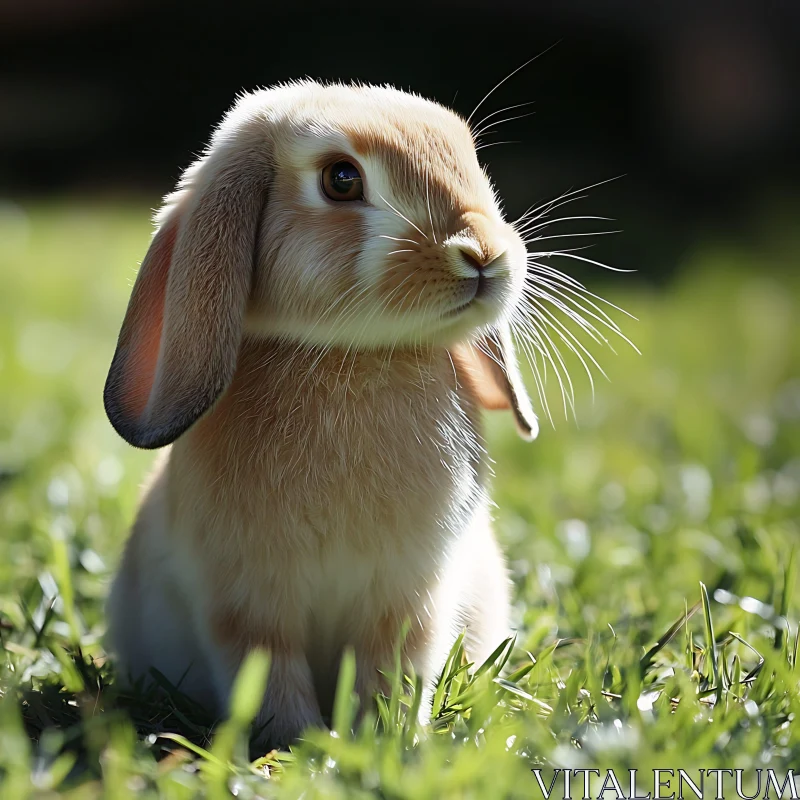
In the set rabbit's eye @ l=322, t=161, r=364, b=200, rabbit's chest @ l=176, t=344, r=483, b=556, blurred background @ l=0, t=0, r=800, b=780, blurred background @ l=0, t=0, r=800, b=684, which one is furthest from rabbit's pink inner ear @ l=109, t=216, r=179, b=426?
blurred background @ l=0, t=0, r=800, b=684

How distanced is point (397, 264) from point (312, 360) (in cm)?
30

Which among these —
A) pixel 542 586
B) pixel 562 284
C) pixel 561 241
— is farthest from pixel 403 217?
pixel 561 241

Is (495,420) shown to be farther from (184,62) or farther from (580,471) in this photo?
(184,62)

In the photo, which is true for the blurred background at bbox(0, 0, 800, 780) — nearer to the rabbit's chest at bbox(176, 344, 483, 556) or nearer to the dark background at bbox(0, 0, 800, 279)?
the dark background at bbox(0, 0, 800, 279)

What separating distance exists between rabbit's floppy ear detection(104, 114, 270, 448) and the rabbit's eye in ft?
0.48

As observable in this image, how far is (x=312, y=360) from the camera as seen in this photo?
7.55 feet

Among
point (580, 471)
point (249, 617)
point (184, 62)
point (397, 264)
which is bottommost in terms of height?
point (580, 471)

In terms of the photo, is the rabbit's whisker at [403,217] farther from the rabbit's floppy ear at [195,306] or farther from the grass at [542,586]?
the grass at [542,586]

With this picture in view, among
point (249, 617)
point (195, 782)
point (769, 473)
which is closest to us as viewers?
point (195, 782)

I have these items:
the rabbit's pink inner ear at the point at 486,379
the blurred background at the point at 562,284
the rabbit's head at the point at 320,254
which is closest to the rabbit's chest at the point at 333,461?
the rabbit's head at the point at 320,254

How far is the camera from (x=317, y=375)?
2295 millimetres

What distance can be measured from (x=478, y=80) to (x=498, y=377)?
24.1 feet

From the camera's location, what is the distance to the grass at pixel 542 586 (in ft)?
6.17

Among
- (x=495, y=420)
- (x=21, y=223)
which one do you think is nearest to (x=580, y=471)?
(x=495, y=420)
